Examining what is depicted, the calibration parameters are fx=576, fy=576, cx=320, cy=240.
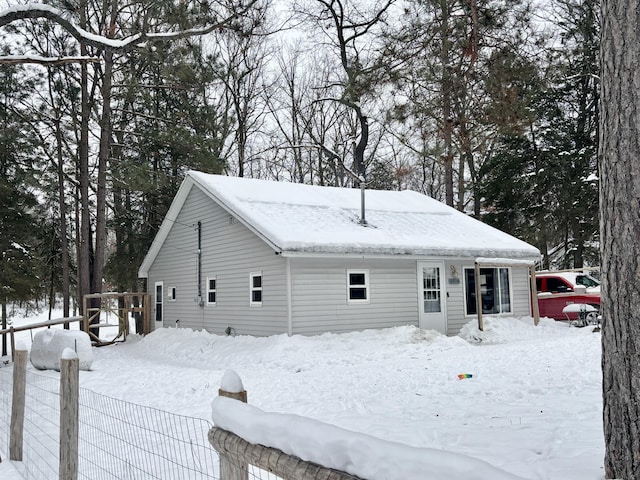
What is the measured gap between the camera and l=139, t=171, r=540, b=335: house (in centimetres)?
1488

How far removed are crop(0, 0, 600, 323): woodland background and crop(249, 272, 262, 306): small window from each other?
471cm

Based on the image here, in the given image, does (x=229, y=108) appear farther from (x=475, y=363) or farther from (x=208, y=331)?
(x=475, y=363)

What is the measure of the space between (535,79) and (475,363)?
5614mm

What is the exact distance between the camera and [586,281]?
1920 cm

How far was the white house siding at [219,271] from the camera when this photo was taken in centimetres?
1512

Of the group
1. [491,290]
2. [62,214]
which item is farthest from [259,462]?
[62,214]

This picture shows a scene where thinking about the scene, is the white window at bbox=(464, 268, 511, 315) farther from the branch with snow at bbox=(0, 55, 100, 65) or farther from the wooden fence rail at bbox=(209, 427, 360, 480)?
the wooden fence rail at bbox=(209, 427, 360, 480)

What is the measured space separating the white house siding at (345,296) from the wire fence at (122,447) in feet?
21.0

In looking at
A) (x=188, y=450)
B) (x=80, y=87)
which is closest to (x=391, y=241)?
(x=188, y=450)

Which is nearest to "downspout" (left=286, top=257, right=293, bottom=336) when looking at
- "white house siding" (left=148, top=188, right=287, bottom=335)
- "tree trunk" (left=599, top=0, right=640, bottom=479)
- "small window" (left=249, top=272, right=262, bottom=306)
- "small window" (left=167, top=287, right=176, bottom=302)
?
"white house siding" (left=148, top=188, right=287, bottom=335)

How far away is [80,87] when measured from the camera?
23000mm

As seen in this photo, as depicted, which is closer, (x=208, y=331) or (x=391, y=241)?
(x=391, y=241)

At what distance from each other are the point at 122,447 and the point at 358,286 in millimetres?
9961

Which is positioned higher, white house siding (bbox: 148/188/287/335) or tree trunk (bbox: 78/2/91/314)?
tree trunk (bbox: 78/2/91/314)
